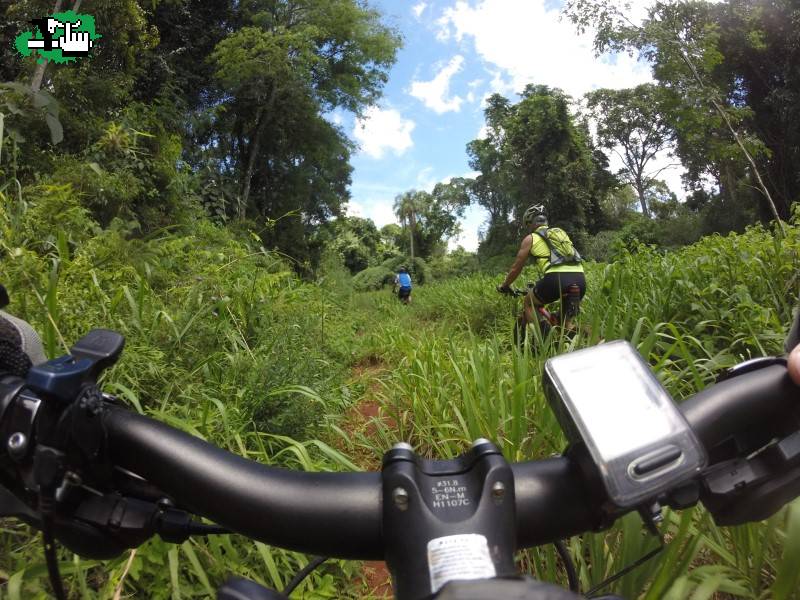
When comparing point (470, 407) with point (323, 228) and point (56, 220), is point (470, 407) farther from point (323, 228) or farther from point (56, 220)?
point (323, 228)

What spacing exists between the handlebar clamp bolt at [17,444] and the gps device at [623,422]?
1.57 ft

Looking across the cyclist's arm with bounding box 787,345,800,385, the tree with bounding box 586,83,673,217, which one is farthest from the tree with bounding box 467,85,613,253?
the cyclist's arm with bounding box 787,345,800,385

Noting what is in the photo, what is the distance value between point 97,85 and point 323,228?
42.0 ft

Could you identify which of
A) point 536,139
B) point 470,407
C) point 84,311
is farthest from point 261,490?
point 536,139

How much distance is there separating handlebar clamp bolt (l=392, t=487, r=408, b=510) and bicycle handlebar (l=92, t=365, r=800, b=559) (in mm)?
40

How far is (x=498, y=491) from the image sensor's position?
372 millimetres

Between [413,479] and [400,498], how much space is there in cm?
2

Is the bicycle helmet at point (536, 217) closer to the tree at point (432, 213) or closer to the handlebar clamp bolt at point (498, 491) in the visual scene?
the handlebar clamp bolt at point (498, 491)

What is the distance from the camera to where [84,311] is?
194 centimetres

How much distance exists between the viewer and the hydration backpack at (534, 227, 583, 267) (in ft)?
12.9

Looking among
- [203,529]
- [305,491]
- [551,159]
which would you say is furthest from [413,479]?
[551,159]

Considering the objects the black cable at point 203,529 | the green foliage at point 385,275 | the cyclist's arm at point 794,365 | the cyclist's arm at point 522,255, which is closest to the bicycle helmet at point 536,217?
the cyclist's arm at point 522,255

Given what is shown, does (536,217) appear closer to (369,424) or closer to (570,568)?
(369,424)

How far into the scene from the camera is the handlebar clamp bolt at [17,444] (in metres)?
0.38
